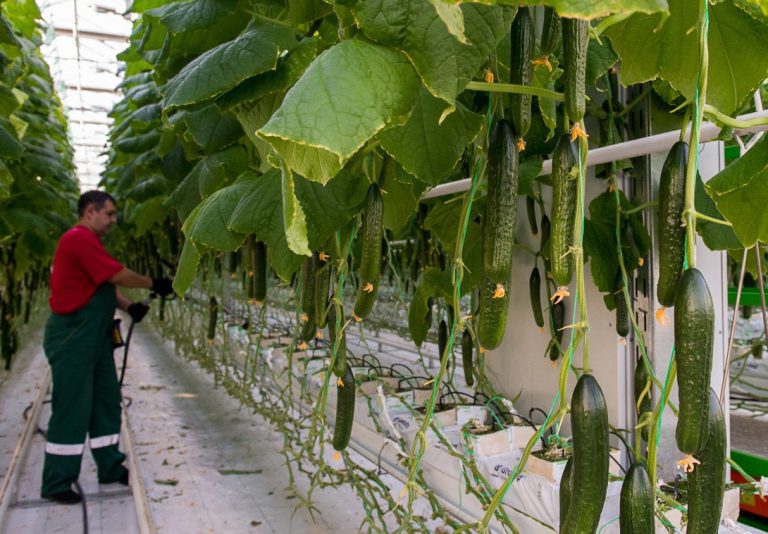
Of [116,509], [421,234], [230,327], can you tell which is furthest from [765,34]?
[230,327]

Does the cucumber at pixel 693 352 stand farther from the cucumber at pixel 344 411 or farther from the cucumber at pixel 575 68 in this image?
the cucumber at pixel 344 411

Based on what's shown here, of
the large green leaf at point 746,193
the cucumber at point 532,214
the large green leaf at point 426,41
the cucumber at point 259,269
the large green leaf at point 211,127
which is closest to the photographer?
→ the large green leaf at point 426,41

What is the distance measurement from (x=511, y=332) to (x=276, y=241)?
1.03 m

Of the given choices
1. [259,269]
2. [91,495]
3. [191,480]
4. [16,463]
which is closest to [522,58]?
[259,269]

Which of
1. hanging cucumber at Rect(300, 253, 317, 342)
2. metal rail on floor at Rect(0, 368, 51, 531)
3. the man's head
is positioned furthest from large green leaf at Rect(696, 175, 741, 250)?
the man's head

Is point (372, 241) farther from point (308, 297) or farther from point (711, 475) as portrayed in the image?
point (711, 475)

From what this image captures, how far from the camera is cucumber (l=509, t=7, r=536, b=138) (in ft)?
2.12

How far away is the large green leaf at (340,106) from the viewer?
530mm

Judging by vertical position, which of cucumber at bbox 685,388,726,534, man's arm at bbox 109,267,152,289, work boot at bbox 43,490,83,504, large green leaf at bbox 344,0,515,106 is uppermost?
large green leaf at bbox 344,0,515,106

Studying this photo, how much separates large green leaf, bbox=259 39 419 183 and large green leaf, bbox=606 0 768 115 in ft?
1.11

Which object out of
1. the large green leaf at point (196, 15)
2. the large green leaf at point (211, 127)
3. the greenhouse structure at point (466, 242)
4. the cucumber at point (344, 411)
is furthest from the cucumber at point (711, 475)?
the large green leaf at point (211, 127)

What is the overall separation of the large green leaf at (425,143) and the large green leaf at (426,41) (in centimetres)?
20

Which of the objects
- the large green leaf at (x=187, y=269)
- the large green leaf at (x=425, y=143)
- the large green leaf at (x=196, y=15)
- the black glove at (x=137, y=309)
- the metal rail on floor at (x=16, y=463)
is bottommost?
the metal rail on floor at (x=16, y=463)

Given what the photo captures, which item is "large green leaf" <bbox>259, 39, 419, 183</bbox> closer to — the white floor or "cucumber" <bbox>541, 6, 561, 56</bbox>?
"cucumber" <bbox>541, 6, 561, 56</bbox>
